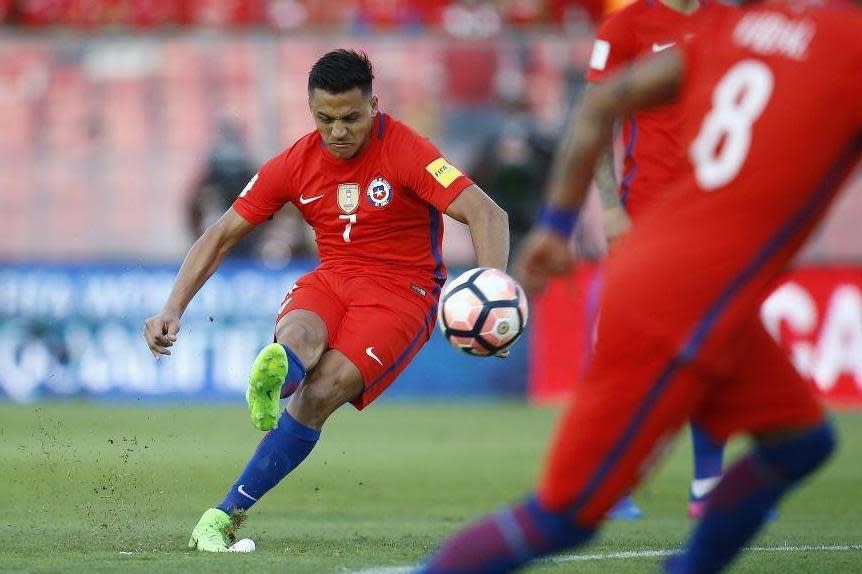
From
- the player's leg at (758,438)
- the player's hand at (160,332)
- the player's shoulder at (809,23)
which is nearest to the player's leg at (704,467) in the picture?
the player's hand at (160,332)

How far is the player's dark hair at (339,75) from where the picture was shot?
6.25 metres

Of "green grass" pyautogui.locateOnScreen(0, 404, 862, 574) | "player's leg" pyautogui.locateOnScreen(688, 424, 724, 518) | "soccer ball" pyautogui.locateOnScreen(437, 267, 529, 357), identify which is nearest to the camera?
"soccer ball" pyautogui.locateOnScreen(437, 267, 529, 357)

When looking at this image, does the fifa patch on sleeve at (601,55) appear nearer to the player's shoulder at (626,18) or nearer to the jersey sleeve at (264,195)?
the player's shoulder at (626,18)

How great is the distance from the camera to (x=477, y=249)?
243 inches

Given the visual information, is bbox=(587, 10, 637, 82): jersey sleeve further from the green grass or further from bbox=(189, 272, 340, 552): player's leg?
the green grass

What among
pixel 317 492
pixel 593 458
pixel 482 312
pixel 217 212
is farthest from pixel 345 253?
pixel 217 212

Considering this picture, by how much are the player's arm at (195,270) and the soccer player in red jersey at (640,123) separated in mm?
1757

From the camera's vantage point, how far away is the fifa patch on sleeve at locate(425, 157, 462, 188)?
20.8 ft

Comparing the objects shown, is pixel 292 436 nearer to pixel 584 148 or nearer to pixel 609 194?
pixel 609 194

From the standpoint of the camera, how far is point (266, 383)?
5.69 metres

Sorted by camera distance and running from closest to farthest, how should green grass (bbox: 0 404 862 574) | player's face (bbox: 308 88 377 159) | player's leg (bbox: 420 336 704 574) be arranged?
player's leg (bbox: 420 336 704 574) < green grass (bbox: 0 404 862 574) < player's face (bbox: 308 88 377 159)

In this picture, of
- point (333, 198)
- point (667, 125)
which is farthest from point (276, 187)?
point (667, 125)

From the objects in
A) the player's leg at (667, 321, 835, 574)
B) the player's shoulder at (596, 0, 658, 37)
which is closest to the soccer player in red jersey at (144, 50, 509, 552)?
the player's shoulder at (596, 0, 658, 37)

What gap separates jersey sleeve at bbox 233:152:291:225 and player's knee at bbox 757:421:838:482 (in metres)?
2.99
